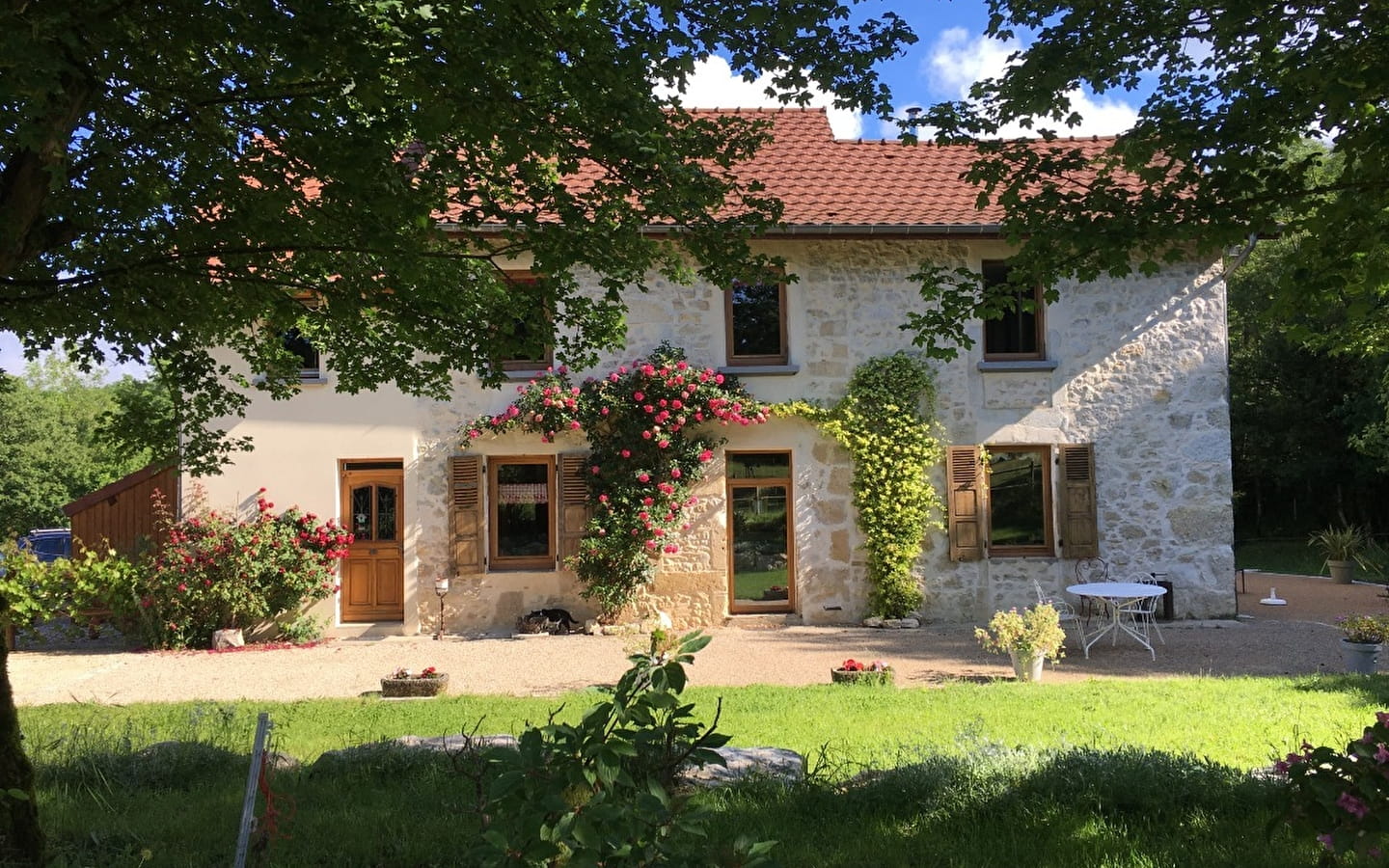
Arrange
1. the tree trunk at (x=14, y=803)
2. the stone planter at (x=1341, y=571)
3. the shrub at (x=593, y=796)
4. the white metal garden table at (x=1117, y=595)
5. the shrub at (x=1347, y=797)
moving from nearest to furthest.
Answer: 1. the shrub at (x=593, y=796)
2. the shrub at (x=1347, y=797)
3. the tree trunk at (x=14, y=803)
4. the white metal garden table at (x=1117, y=595)
5. the stone planter at (x=1341, y=571)

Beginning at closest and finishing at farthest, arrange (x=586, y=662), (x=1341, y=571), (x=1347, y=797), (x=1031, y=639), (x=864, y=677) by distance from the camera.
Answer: (x=1347, y=797)
(x=864, y=677)
(x=1031, y=639)
(x=586, y=662)
(x=1341, y=571)

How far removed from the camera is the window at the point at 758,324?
1227 centimetres

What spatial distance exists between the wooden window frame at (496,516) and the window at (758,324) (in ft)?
9.53

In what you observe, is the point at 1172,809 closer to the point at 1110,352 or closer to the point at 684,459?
the point at 684,459

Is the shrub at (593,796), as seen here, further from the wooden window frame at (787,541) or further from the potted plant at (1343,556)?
the potted plant at (1343,556)

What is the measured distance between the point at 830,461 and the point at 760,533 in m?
1.32

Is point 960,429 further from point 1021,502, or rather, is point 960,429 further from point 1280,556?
point 1280,556

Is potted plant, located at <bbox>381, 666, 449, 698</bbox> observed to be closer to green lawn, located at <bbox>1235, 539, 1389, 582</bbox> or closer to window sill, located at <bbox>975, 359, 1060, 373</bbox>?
window sill, located at <bbox>975, 359, 1060, 373</bbox>

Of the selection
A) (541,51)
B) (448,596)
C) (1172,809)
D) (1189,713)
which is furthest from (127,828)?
(448,596)

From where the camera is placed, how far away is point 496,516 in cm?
1219

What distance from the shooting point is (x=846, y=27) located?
3.63 m

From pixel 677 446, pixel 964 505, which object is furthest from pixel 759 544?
pixel 964 505

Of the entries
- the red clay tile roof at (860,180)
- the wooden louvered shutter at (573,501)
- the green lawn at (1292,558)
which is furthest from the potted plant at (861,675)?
the green lawn at (1292,558)

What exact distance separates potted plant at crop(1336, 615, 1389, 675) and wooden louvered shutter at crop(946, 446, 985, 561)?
4.20 metres
